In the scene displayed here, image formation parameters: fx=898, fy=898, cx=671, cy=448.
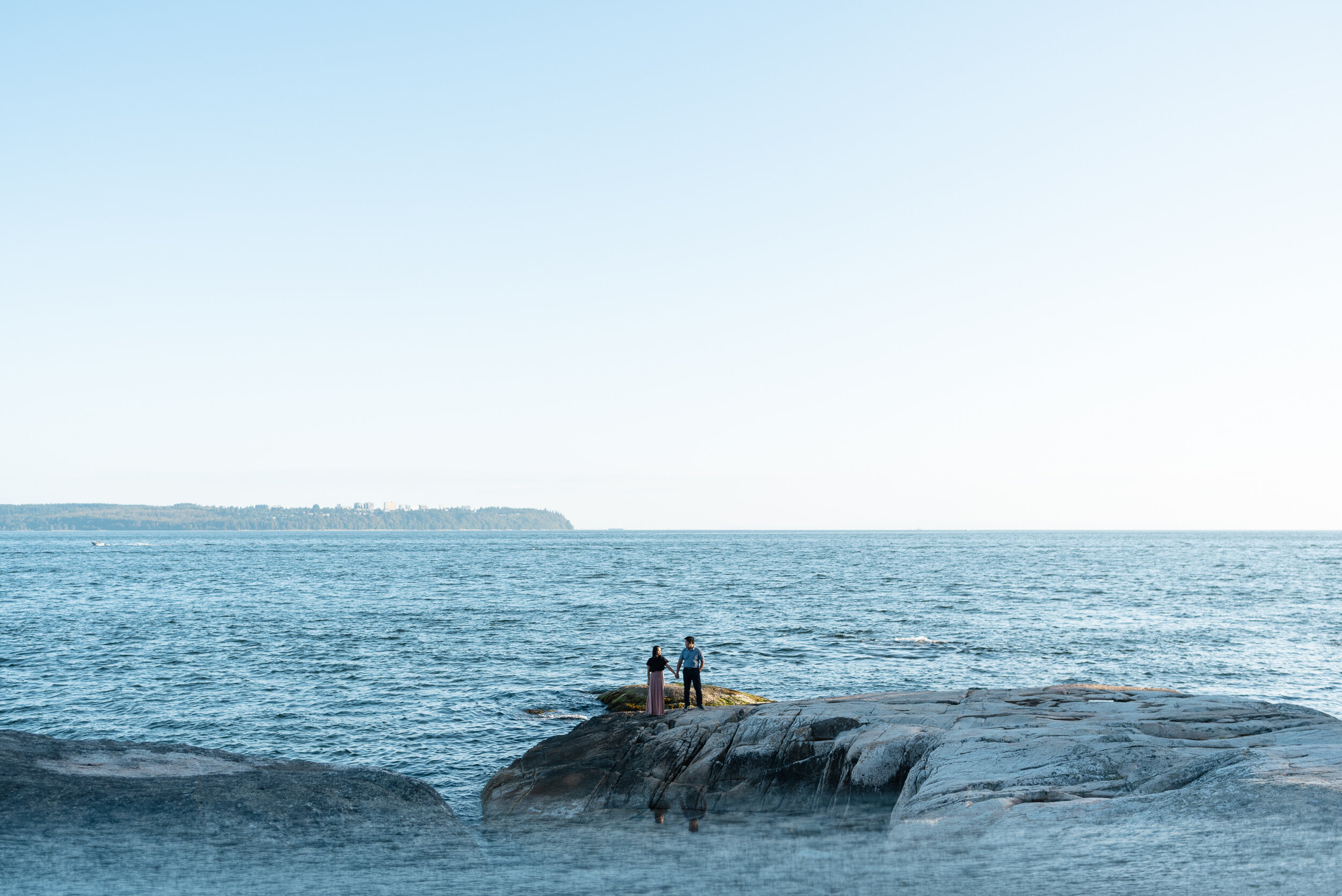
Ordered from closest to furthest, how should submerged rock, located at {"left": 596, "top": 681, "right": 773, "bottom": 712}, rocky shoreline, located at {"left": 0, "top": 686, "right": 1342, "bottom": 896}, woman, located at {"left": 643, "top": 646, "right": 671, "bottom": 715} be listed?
1. rocky shoreline, located at {"left": 0, "top": 686, "right": 1342, "bottom": 896}
2. woman, located at {"left": 643, "top": 646, "right": 671, "bottom": 715}
3. submerged rock, located at {"left": 596, "top": 681, "right": 773, "bottom": 712}

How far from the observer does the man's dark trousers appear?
2519 cm

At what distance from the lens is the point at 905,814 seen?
15.0 metres

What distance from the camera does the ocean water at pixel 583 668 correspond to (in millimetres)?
12523

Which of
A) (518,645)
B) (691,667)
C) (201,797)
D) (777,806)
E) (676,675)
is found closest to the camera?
(201,797)

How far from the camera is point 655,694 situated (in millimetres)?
23969

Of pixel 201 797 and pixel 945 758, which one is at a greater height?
pixel 945 758

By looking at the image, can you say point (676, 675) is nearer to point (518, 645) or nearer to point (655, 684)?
point (655, 684)

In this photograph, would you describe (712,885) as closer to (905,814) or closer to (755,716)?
(905,814)

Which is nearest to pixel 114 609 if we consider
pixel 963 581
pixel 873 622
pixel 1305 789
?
pixel 873 622

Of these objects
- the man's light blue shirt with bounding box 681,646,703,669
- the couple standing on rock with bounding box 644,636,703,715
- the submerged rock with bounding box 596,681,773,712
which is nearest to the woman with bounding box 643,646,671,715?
the couple standing on rock with bounding box 644,636,703,715

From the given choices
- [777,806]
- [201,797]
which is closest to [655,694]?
[777,806]

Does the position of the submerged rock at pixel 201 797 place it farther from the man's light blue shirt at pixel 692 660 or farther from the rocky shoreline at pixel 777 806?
the man's light blue shirt at pixel 692 660

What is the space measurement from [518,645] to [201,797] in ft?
99.1

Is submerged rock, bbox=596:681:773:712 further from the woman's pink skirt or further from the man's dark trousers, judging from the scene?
the woman's pink skirt
